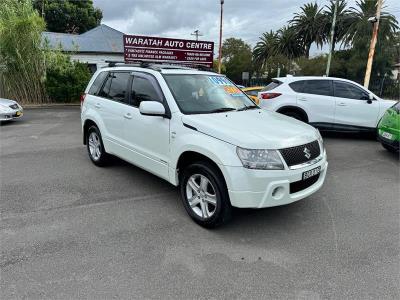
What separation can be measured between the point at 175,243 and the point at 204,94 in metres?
2.01

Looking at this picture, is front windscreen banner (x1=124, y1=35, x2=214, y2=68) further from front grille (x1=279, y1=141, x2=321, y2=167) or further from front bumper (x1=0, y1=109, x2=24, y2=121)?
front grille (x1=279, y1=141, x2=321, y2=167)

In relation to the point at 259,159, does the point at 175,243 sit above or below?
below

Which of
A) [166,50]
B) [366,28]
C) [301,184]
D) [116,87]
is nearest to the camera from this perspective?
[301,184]

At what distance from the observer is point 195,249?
326 cm

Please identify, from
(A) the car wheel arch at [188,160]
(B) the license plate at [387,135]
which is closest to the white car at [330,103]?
(B) the license plate at [387,135]

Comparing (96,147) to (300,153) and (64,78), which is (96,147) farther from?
(64,78)

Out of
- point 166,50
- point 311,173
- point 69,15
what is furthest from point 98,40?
point 311,173

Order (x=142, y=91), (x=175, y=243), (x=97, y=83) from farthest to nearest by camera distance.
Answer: (x=97, y=83), (x=142, y=91), (x=175, y=243)

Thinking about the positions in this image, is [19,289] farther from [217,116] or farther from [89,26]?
[89,26]

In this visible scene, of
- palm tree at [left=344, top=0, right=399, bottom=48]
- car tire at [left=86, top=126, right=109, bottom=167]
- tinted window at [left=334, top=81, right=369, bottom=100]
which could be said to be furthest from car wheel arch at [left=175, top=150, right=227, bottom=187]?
palm tree at [left=344, top=0, right=399, bottom=48]

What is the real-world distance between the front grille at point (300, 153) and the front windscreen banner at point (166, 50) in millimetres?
8939

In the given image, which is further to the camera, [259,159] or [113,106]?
[113,106]

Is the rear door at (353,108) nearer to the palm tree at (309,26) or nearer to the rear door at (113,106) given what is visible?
the rear door at (113,106)

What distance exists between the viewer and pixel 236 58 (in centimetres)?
4859
